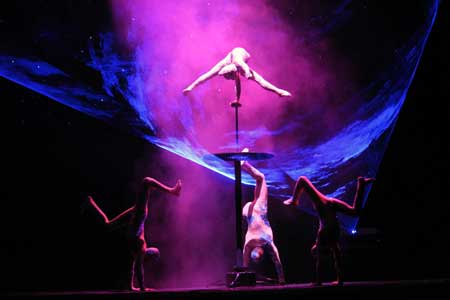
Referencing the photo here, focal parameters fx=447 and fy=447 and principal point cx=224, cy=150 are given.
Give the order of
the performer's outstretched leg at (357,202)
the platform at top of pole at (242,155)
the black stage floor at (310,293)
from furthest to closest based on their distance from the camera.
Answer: the platform at top of pole at (242,155), the performer's outstretched leg at (357,202), the black stage floor at (310,293)

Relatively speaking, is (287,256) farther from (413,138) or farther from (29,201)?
(29,201)

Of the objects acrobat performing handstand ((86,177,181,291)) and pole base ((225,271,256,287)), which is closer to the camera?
acrobat performing handstand ((86,177,181,291))

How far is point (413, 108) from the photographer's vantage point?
4.33m

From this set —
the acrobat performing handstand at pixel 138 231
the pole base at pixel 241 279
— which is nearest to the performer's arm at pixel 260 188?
the pole base at pixel 241 279

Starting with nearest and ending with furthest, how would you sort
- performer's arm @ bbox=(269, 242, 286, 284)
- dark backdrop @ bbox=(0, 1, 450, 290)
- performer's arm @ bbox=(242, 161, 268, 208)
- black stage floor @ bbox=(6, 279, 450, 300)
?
black stage floor @ bbox=(6, 279, 450, 300) → performer's arm @ bbox=(269, 242, 286, 284) → performer's arm @ bbox=(242, 161, 268, 208) → dark backdrop @ bbox=(0, 1, 450, 290)

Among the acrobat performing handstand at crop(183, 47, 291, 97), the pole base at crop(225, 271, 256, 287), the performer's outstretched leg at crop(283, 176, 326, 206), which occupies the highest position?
the acrobat performing handstand at crop(183, 47, 291, 97)

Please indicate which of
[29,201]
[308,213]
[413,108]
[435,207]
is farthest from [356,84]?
[29,201]

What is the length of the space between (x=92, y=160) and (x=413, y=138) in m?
3.03

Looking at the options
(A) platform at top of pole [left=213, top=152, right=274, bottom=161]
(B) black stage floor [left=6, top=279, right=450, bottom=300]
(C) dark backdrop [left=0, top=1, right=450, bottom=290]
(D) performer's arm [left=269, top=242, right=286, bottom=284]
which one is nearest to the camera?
(B) black stage floor [left=6, top=279, right=450, bottom=300]

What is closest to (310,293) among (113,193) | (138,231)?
(138,231)

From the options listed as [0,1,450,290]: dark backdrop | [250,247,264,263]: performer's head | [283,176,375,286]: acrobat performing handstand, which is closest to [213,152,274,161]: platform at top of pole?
[283,176,375,286]: acrobat performing handstand

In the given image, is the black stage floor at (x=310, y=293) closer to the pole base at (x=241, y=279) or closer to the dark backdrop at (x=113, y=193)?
the pole base at (x=241, y=279)

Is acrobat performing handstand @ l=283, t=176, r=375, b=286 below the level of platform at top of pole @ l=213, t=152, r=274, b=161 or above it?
below

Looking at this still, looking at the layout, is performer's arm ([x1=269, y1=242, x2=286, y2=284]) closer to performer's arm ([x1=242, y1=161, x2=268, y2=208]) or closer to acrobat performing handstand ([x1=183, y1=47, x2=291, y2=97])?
performer's arm ([x1=242, y1=161, x2=268, y2=208])
